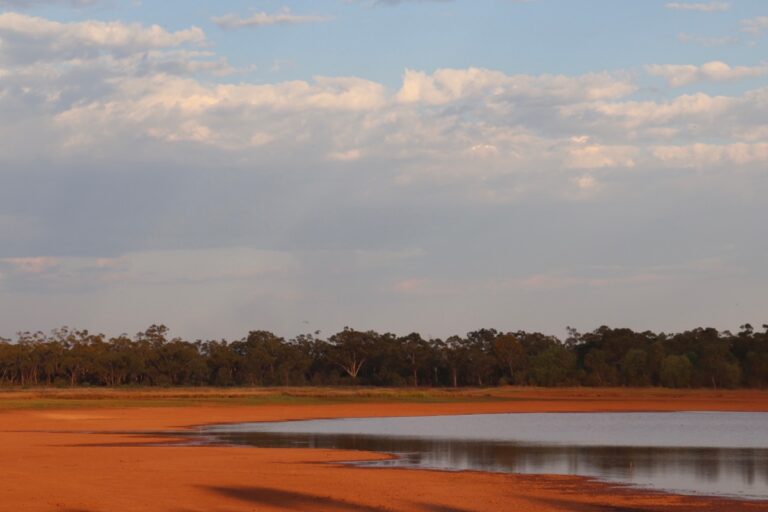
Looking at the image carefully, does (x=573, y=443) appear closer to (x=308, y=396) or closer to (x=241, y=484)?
(x=241, y=484)

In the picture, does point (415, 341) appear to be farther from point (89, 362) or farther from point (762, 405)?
point (762, 405)

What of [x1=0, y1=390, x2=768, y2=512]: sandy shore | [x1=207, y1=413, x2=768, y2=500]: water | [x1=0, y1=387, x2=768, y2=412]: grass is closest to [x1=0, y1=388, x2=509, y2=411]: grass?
[x1=0, y1=387, x2=768, y2=412]: grass

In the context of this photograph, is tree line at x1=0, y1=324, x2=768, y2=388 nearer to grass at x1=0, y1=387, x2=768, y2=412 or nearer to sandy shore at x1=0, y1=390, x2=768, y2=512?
grass at x1=0, y1=387, x2=768, y2=412

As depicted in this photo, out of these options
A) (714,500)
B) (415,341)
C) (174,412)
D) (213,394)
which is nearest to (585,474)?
(714,500)

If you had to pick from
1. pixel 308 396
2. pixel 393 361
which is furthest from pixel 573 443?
pixel 393 361

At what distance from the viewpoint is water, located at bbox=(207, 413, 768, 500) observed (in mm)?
31797

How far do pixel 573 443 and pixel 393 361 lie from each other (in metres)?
89.1

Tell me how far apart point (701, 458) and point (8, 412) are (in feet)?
152

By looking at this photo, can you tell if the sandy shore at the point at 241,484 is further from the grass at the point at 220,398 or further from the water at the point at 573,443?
the grass at the point at 220,398

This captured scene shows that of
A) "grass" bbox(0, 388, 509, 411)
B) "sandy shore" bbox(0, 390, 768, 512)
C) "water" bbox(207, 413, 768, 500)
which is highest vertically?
"grass" bbox(0, 388, 509, 411)

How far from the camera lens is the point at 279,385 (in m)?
127

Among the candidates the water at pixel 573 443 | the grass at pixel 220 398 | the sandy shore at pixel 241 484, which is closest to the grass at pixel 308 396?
the grass at pixel 220 398

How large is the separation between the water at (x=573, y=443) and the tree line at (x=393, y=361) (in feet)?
144

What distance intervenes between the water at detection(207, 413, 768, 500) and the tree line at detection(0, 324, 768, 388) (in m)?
44.0
